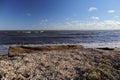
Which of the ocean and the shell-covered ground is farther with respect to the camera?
the ocean

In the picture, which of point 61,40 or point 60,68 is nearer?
point 60,68

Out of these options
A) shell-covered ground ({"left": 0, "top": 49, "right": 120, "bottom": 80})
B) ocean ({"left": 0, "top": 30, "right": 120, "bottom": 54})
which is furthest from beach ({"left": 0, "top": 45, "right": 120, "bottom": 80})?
ocean ({"left": 0, "top": 30, "right": 120, "bottom": 54})

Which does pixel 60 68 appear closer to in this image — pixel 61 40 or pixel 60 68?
pixel 60 68

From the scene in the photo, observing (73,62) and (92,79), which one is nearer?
(92,79)

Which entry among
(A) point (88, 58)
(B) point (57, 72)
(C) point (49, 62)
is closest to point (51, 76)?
(B) point (57, 72)

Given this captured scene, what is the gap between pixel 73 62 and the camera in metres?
7.09

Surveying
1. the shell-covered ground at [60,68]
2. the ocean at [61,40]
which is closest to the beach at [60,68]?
the shell-covered ground at [60,68]

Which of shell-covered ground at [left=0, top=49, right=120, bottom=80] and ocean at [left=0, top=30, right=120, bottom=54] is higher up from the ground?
shell-covered ground at [left=0, top=49, right=120, bottom=80]

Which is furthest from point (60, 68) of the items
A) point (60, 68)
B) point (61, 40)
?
point (61, 40)

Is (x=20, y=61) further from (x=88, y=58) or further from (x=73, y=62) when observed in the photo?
(x=88, y=58)

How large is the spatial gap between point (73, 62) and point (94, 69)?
97cm

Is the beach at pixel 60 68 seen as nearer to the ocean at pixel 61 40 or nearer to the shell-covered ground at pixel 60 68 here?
the shell-covered ground at pixel 60 68

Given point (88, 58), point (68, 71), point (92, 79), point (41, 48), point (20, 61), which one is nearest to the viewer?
point (92, 79)

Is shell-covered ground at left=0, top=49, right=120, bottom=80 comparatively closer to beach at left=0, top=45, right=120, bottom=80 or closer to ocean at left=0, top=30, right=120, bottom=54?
beach at left=0, top=45, right=120, bottom=80
